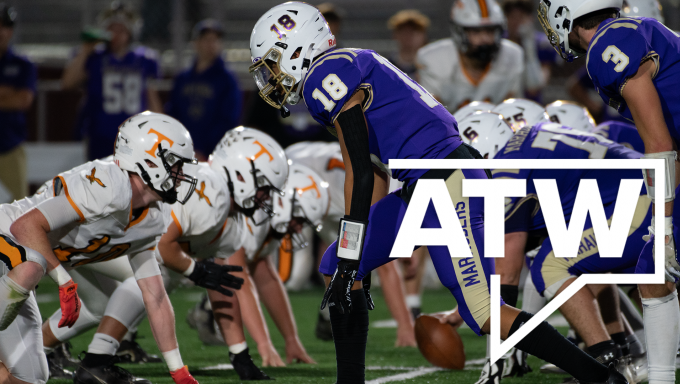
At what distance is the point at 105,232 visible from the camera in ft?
12.3

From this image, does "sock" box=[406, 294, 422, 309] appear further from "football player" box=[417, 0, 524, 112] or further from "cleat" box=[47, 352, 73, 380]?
"cleat" box=[47, 352, 73, 380]

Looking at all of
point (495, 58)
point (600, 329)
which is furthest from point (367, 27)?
point (600, 329)

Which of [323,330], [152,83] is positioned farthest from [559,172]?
Result: [152,83]

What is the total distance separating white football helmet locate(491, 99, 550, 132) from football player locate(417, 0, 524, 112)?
1.84m

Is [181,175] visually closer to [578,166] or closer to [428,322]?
[428,322]

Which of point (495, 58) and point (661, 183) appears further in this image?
point (495, 58)

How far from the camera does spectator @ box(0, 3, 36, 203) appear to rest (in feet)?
25.3

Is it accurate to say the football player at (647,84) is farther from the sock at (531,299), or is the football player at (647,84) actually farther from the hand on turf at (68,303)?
the hand on turf at (68,303)

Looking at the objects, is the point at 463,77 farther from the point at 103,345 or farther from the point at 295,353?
the point at 103,345

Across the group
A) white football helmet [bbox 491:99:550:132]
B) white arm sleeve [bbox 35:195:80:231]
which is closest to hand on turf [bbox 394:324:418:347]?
white football helmet [bbox 491:99:550:132]

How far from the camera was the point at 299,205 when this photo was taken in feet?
16.9

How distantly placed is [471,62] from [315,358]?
9.74 ft

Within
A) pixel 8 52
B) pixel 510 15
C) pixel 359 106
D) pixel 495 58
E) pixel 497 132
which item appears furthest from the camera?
pixel 510 15

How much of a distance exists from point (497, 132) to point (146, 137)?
5.98 ft
